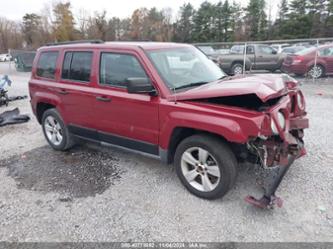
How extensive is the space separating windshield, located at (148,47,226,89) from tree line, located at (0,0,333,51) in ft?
139

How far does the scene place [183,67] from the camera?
383cm

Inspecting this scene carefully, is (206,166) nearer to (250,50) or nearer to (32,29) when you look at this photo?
(250,50)

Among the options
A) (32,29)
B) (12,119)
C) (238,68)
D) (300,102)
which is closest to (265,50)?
(238,68)

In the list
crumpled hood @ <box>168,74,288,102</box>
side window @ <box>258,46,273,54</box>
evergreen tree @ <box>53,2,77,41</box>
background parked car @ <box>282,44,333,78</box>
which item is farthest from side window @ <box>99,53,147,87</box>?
→ evergreen tree @ <box>53,2,77,41</box>

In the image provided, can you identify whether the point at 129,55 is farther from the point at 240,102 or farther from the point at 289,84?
the point at 289,84

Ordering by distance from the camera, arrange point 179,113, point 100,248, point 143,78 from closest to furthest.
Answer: point 100,248
point 179,113
point 143,78

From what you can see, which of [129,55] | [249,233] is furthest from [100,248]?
[129,55]

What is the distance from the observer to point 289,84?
342cm

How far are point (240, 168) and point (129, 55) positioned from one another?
225cm

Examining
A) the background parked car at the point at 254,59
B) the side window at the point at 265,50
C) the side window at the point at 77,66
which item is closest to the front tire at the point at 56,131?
the side window at the point at 77,66

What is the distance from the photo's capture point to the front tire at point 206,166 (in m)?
3.06

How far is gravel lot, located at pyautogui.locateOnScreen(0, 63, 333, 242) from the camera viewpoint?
279 centimetres

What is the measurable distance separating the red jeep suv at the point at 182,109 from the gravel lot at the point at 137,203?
27 centimetres

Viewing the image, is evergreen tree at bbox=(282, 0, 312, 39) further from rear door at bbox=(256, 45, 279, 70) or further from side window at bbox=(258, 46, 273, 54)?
rear door at bbox=(256, 45, 279, 70)
